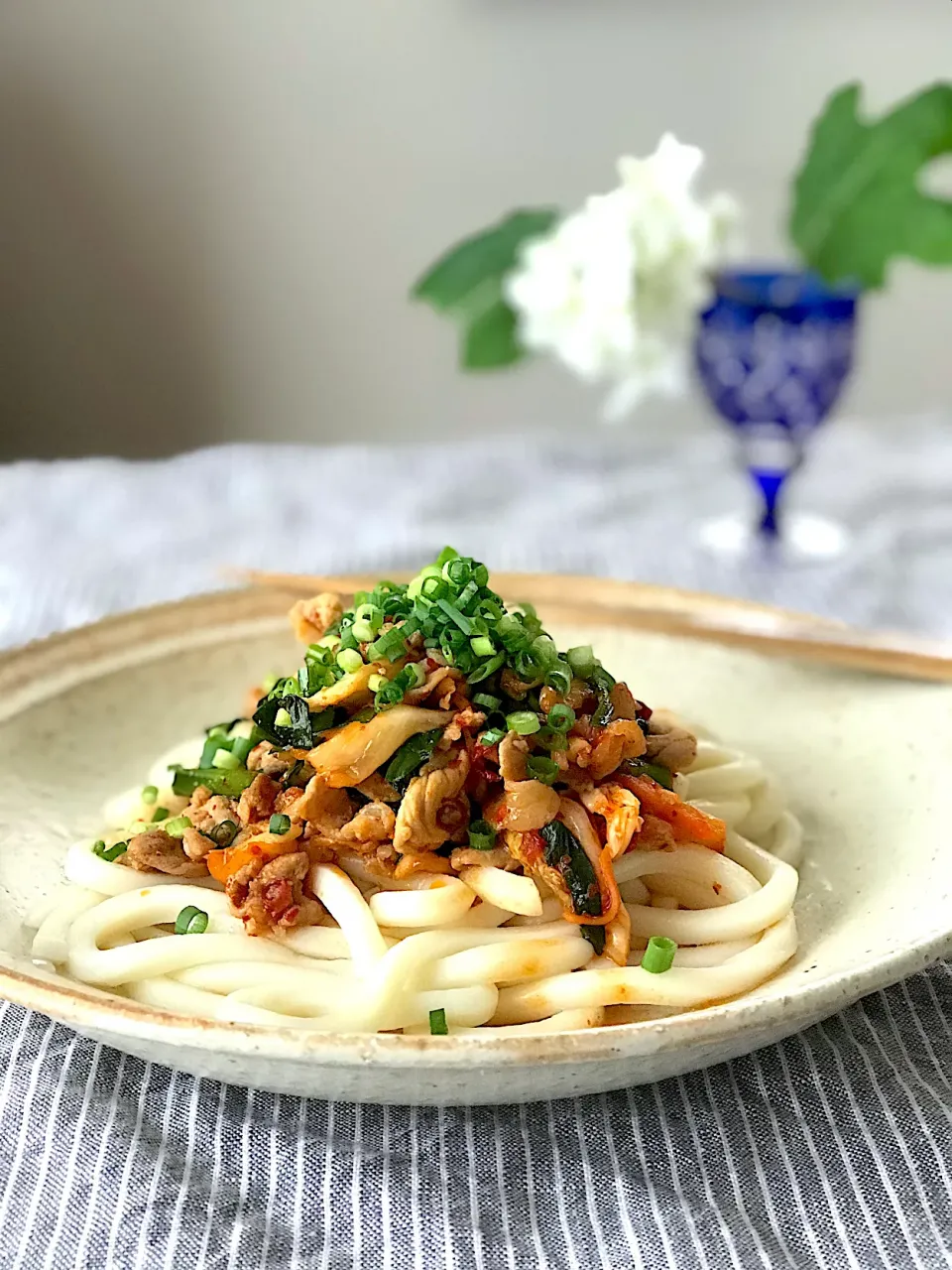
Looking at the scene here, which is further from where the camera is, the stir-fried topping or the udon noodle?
the stir-fried topping

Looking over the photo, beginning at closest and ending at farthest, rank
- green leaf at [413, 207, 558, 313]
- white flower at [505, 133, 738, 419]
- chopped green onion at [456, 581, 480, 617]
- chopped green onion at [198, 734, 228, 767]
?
chopped green onion at [456, 581, 480, 617]
chopped green onion at [198, 734, 228, 767]
white flower at [505, 133, 738, 419]
green leaf at [413, 207, 558, 313]

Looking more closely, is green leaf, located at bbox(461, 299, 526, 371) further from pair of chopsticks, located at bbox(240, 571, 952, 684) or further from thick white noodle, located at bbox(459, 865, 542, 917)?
thick white noodle, located at bbox(459, 865, 542, 917)

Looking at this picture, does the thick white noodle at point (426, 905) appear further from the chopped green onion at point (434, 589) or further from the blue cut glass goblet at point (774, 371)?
the blue cut glass goblet at point (774, 371)

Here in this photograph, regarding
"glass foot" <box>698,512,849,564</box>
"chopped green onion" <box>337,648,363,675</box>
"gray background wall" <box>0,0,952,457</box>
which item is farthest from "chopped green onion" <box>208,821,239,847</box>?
"gray background wall" <box>0,0,952,457</box>

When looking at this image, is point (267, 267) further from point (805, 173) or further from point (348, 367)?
point (805, 173)

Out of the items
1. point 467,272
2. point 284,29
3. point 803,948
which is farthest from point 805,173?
point 284,29

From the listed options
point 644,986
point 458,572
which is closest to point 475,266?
point 458,572

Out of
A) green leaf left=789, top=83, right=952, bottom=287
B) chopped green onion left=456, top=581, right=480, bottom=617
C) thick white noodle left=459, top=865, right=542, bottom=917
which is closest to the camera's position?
thick white noodle left=459, top=865, right=542, bottom=917

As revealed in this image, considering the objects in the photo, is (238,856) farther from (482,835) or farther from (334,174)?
(334,174)

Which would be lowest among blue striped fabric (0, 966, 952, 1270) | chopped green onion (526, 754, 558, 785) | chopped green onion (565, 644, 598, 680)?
blue striped fabric (0, 966, 952, 1270)
